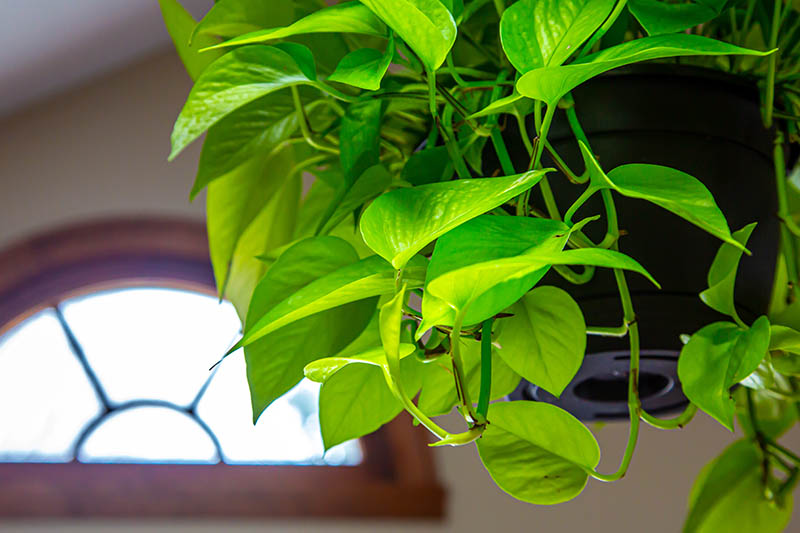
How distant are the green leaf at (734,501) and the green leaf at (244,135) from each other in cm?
21

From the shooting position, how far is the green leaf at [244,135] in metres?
0.25

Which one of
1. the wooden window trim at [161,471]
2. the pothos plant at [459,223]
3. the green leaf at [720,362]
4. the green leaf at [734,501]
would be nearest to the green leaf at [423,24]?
the pothos plant at [459,223]

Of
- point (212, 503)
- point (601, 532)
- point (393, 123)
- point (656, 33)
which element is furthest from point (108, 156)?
point (656, 33)

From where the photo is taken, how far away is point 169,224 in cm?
177

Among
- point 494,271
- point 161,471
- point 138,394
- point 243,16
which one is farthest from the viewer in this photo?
point 138,394

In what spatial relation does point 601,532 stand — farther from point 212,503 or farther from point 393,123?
point 393,123

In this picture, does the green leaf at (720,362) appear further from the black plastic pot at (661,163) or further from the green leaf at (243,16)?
the green leaf at (243,16)

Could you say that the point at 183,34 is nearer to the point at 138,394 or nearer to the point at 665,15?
the point at 665,15

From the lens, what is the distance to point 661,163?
25cm

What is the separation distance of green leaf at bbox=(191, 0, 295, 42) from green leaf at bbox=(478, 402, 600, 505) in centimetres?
13

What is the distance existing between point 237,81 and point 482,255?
0.30 ft

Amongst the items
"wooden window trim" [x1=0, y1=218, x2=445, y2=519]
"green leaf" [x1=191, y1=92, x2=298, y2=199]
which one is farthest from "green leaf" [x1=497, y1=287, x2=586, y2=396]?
"wooden window trim" [x1=0, y1=218, x2=445, y2=519]

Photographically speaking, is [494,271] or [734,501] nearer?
[494,271]

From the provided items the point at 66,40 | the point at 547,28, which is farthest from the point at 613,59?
the point at 66,40
